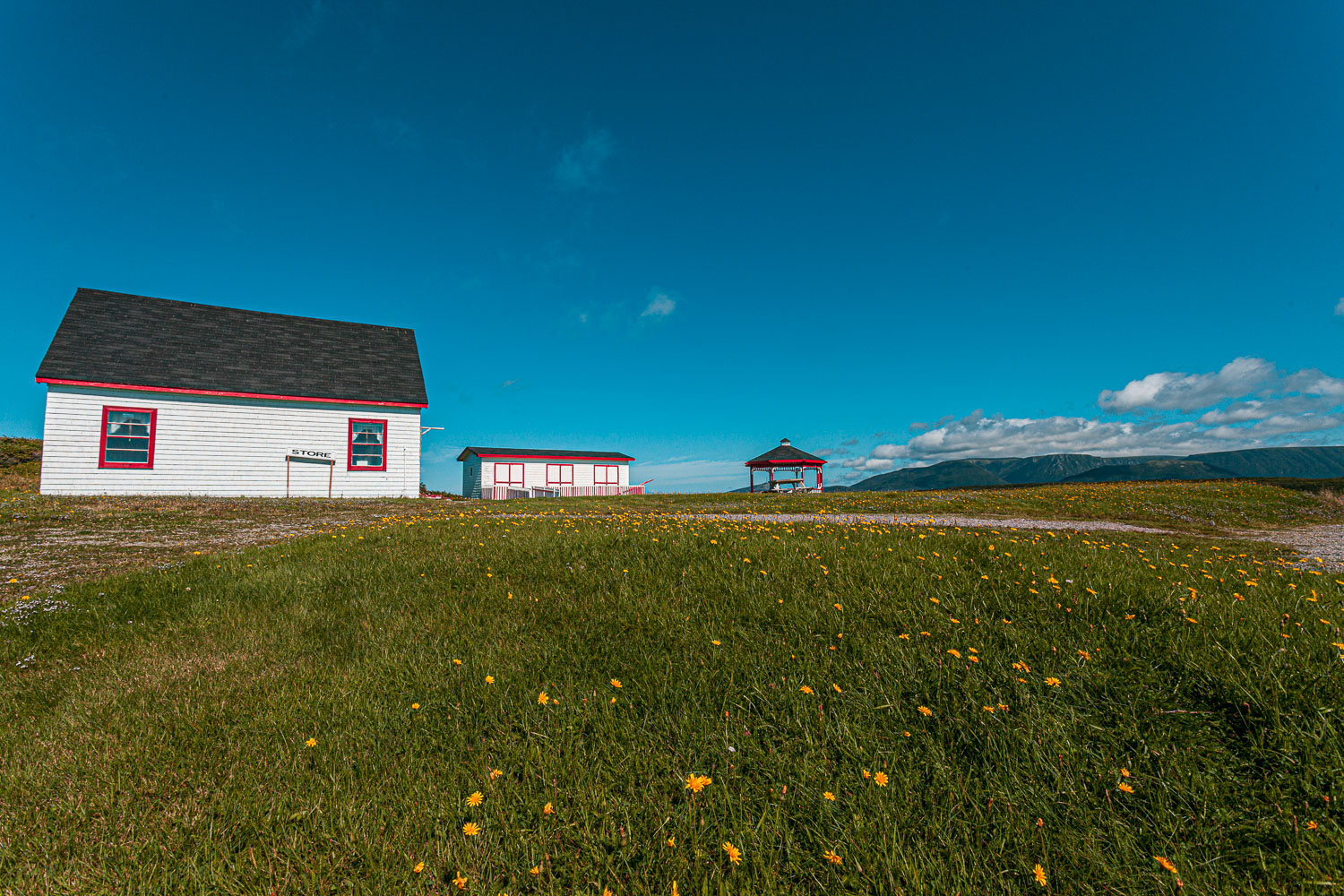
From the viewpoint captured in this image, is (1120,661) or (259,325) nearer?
(1120,661)

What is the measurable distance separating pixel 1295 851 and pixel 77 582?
1082 centimetres

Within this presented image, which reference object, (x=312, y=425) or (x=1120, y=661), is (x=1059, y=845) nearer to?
(x=1120, y=661)

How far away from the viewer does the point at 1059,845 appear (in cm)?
234

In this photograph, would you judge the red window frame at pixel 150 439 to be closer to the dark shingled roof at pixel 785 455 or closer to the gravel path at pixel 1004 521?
the gravel path at pixel 1004 521

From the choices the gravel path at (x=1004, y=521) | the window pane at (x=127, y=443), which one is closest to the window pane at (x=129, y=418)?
the window pane at (x=127, y=443)

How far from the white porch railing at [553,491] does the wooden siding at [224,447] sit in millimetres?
10706

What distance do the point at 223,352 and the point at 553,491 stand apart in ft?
62.1

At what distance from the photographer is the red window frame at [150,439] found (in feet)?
63.7

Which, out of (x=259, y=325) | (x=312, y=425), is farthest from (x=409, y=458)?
(x=259, y=325)

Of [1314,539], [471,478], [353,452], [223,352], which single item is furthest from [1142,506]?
[471,478]

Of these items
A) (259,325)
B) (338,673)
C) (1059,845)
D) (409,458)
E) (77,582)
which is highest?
(259,325)

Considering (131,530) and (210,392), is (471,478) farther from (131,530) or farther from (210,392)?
(131,530)

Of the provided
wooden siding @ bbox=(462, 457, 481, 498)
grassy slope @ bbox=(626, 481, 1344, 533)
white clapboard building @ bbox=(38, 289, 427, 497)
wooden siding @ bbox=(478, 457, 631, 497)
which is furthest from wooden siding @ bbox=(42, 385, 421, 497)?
wooden siding @ bbox=(462, 457, 481, 498)

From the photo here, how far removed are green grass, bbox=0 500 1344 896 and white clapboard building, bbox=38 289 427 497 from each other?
18.8m
